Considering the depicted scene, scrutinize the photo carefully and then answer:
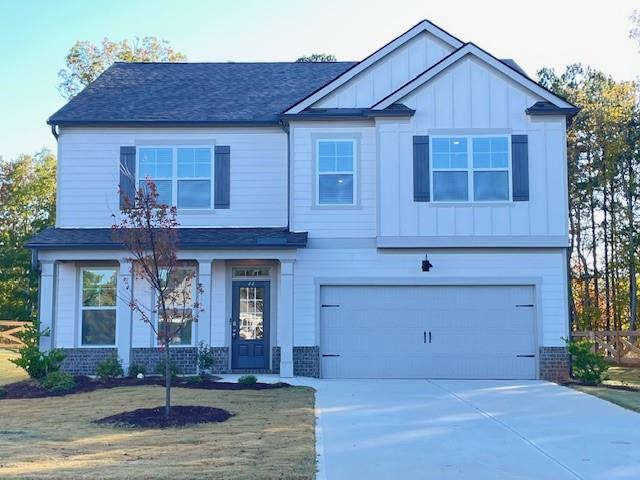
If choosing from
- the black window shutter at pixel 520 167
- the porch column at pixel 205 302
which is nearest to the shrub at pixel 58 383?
the porch column at pixel 205 302

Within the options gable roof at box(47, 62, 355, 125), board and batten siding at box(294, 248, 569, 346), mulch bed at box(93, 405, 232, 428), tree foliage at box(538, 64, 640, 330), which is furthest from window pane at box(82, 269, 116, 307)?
tree foliage at box(538, 64, 640, 330)

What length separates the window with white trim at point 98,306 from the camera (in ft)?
55.3

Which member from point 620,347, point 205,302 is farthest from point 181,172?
point 620,347

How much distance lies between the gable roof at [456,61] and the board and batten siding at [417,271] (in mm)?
3370

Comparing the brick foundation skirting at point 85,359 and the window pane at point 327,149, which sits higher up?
the window pane at point 327,149

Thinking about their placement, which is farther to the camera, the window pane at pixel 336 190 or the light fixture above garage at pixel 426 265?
the window pane at pixel 336 190

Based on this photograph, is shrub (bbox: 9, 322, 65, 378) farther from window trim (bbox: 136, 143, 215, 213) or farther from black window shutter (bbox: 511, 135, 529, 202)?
black window shutter (bbox: 511, 135, 529, 202)

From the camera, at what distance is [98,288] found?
56.0ft

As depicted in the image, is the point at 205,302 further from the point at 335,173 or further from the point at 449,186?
the point at 449,186

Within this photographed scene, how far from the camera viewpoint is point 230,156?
17.5 m

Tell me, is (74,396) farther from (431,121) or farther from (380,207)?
(431,121)

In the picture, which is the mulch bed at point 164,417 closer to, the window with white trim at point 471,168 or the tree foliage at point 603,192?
the window with white trim at point 471,168

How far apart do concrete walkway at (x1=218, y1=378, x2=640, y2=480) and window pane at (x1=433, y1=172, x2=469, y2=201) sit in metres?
4.33

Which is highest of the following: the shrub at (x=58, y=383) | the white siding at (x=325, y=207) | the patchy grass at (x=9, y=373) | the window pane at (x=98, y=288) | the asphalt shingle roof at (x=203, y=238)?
the white siding at (x=325, y=207)
